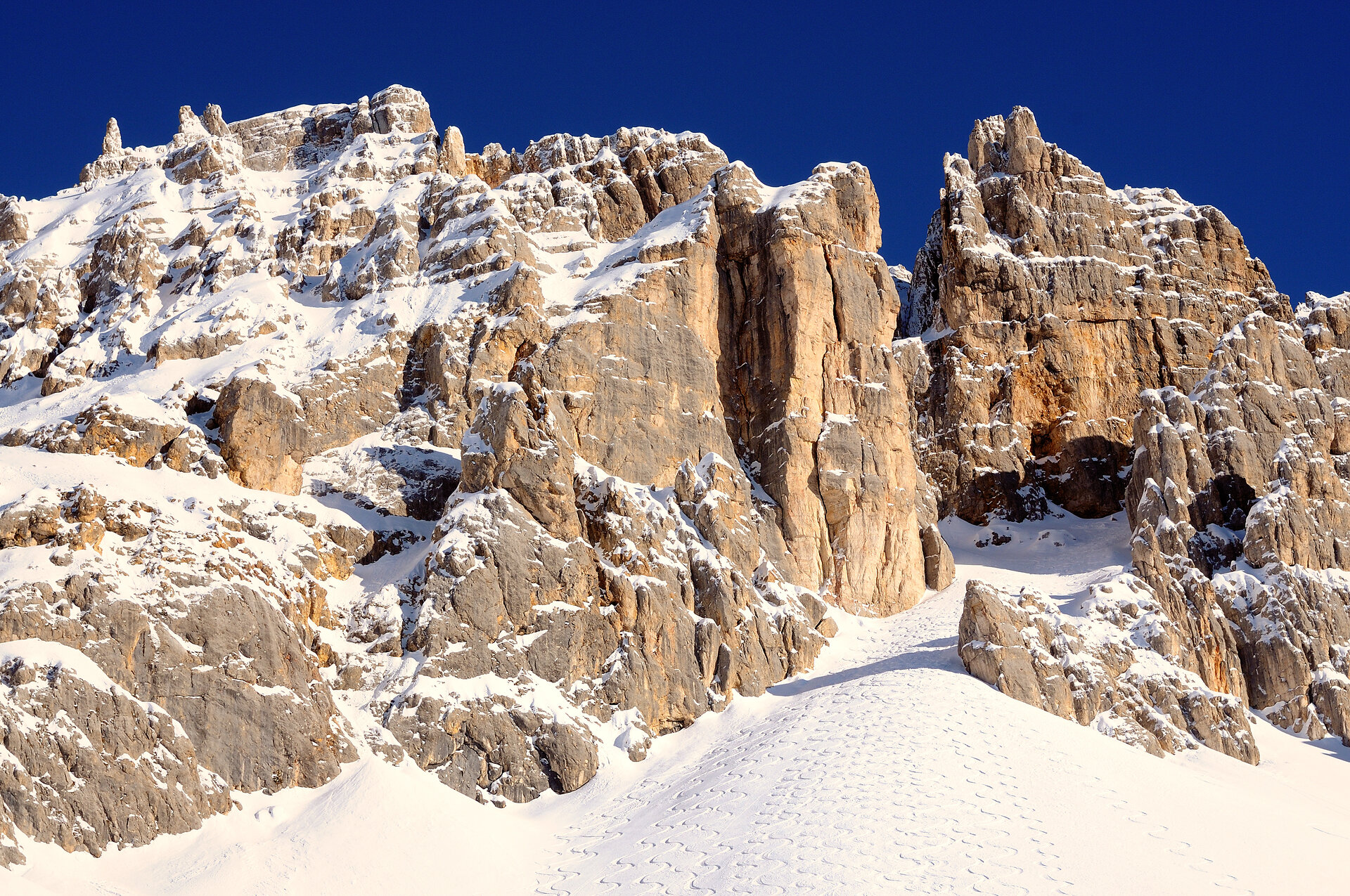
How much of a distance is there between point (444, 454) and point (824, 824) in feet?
97.8

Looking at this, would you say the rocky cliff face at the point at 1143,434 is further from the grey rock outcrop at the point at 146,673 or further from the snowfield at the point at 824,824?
the grey rock outcrop at the point at 146,673

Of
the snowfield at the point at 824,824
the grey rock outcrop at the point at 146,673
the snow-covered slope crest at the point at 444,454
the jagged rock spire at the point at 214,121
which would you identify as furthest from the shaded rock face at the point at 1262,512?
the jagged rock spire at the point at 214,121

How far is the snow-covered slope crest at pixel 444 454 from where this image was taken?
44.1 m

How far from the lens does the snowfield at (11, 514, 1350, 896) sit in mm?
37219

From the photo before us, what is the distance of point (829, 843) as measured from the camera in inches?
1516

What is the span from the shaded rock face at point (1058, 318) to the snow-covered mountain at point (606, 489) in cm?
31

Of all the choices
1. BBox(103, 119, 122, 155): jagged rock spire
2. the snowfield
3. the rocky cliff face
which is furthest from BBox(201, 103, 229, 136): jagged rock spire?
the snowfield

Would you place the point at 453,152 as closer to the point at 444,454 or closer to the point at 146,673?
the point at 444,454

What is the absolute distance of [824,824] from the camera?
4000 centimetres

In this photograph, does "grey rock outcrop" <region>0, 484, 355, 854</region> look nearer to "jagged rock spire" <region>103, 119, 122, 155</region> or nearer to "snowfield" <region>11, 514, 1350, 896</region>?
"snowfield" <region>11, 514, 1350, 896</region>

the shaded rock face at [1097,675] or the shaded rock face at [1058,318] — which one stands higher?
the shaded rock face at [1058,318]

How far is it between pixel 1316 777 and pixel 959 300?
142 ft

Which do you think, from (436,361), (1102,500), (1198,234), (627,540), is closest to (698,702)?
(627,540)


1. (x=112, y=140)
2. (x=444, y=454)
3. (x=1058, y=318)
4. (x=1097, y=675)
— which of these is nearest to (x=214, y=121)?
(x=112, y=140)
